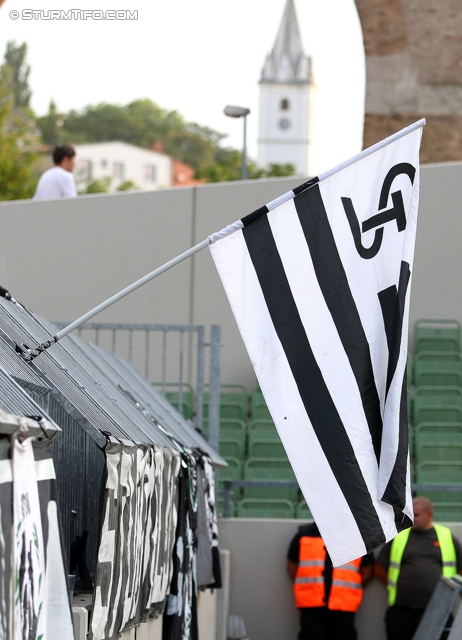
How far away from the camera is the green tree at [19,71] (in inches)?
5162

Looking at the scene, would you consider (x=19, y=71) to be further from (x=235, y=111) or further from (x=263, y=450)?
(x=263, y=450)

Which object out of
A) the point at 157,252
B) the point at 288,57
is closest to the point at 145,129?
the point at 288,57

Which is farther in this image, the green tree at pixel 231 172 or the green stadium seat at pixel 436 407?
the green tree at pixel 231 172

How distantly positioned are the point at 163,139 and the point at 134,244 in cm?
12184

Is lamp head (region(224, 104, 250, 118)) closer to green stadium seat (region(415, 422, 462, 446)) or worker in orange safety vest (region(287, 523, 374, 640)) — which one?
green stadium seat (region(415, 422, 462, 446))

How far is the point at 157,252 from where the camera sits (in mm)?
15438

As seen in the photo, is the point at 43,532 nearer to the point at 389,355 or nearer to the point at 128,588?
the point at 128,588

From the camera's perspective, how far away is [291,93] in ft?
543

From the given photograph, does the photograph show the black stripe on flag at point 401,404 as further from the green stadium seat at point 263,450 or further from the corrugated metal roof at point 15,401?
the green stadium seat at point 263,450

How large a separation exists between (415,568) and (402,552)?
0.18 metres

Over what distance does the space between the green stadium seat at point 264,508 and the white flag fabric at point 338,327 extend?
21.3 ft

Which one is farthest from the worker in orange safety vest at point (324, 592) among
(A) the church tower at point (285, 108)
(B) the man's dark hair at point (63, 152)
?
(A) the church tower at point (285, 108)

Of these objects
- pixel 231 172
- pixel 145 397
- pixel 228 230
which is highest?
pixel 231 172

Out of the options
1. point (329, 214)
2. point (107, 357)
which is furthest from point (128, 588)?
point (107, 357)
